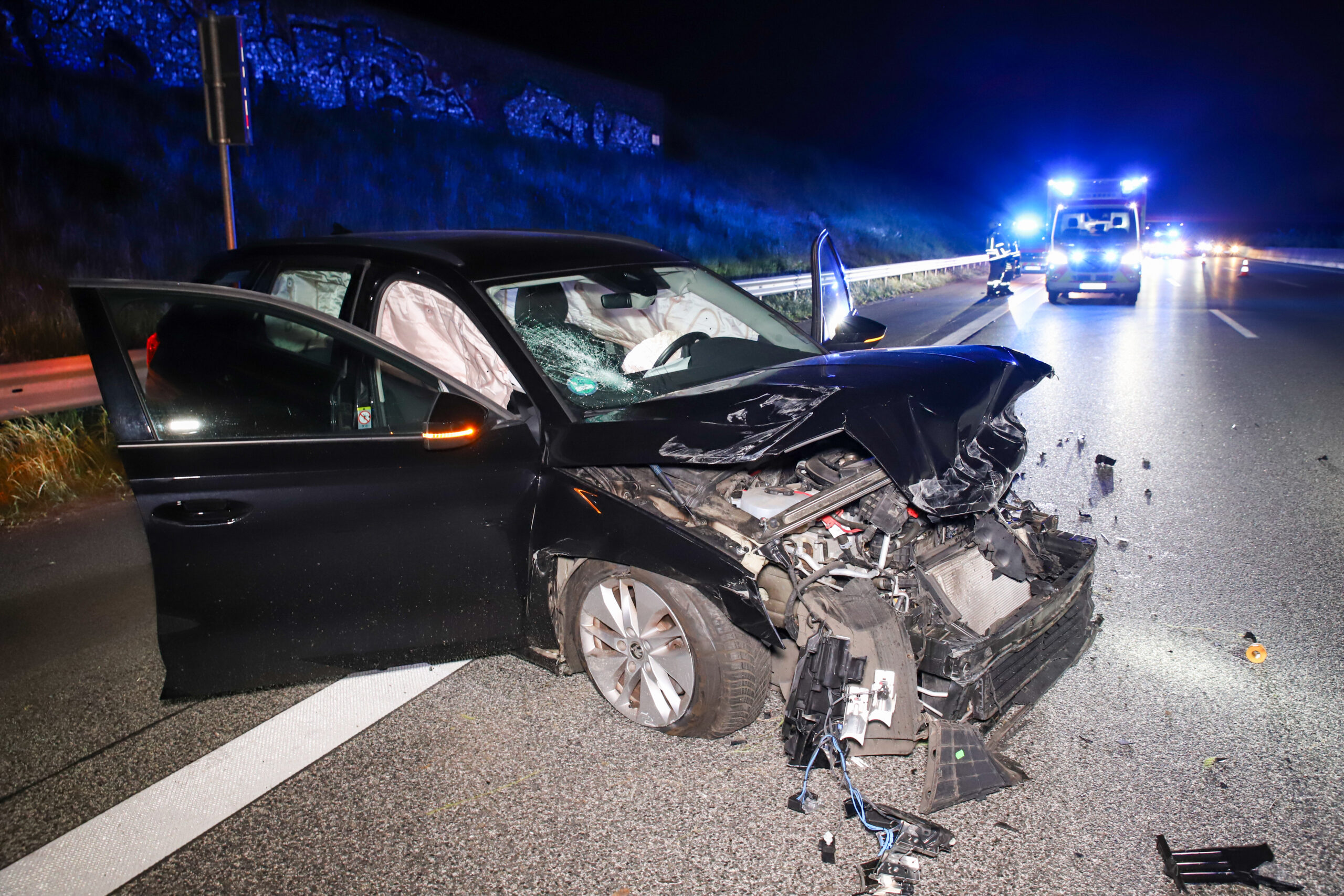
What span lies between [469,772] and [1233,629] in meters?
3.08

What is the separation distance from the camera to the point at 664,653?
300 centimetres

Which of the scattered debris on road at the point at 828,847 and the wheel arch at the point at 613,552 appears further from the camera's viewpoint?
the wheel arch at the point at 613,552

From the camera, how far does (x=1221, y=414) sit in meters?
7.77

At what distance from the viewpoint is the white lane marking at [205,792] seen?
2.47 m

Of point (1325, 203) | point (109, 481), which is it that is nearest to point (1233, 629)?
point (109, 481)

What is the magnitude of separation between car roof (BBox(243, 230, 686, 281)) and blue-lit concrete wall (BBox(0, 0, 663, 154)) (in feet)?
19.7

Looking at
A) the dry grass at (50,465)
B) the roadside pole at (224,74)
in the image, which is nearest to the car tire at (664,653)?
the dry grass at (50,465)

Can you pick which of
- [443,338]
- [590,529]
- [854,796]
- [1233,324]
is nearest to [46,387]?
[443,338]

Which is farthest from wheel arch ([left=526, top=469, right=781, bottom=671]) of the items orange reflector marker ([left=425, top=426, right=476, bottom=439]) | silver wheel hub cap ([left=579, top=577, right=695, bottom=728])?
orange reflector marker ([left=425, top=426, right=476, bottom=439])

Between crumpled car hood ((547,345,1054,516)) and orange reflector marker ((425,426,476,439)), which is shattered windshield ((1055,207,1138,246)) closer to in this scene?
crumpled car hood ((547,345,1054,516))

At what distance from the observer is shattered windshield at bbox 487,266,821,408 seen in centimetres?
348

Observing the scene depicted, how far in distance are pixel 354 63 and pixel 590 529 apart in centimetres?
2427

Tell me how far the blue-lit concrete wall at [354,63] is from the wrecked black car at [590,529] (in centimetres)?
702

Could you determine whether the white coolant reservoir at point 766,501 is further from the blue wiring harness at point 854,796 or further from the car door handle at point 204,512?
the car door handle at point 204,512
